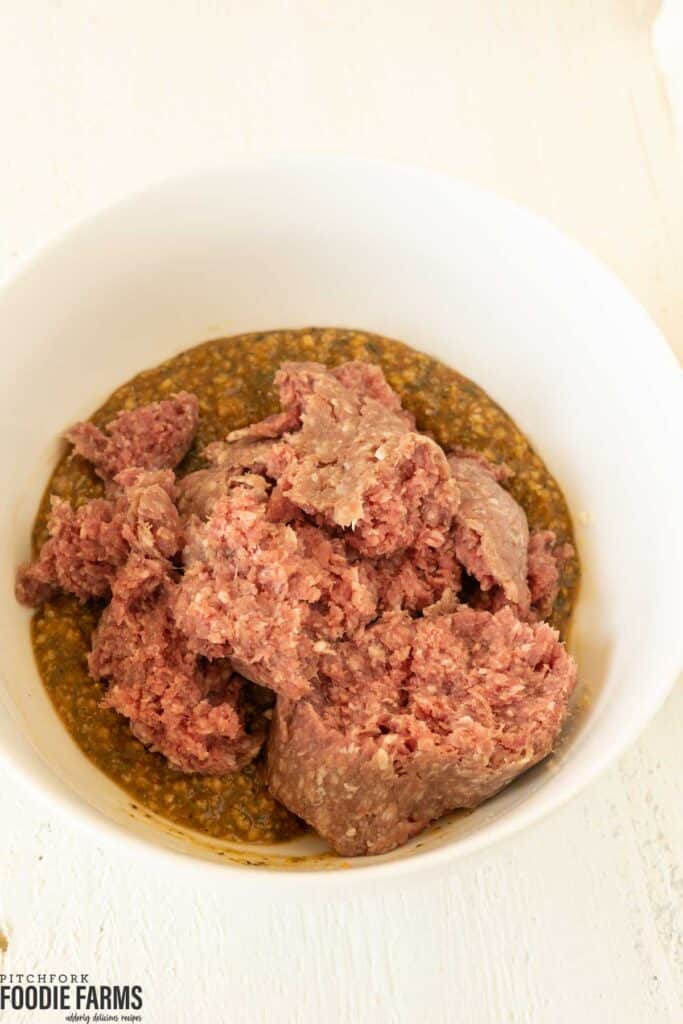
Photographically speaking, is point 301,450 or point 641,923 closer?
point 301,450

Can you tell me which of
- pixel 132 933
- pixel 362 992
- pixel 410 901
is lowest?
pixel 132 933

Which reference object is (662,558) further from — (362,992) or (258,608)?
(362,992)

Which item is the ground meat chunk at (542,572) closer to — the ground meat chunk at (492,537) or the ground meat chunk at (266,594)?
the ground meat chunk at (492,537)

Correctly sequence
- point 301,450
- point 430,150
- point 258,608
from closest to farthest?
point 258,608
point 301,450
point 430,150

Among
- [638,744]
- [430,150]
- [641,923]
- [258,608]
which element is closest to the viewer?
[258,608]

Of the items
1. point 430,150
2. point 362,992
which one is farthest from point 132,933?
point 430,150

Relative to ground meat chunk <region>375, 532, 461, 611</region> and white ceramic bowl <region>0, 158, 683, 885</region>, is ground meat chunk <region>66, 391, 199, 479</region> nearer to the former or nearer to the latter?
white ceramic bowl <region>0, 158, 683, 885</region>

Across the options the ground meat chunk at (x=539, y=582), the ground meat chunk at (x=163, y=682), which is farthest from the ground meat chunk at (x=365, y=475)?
the ground meat chunk at (x=163, y=682)
